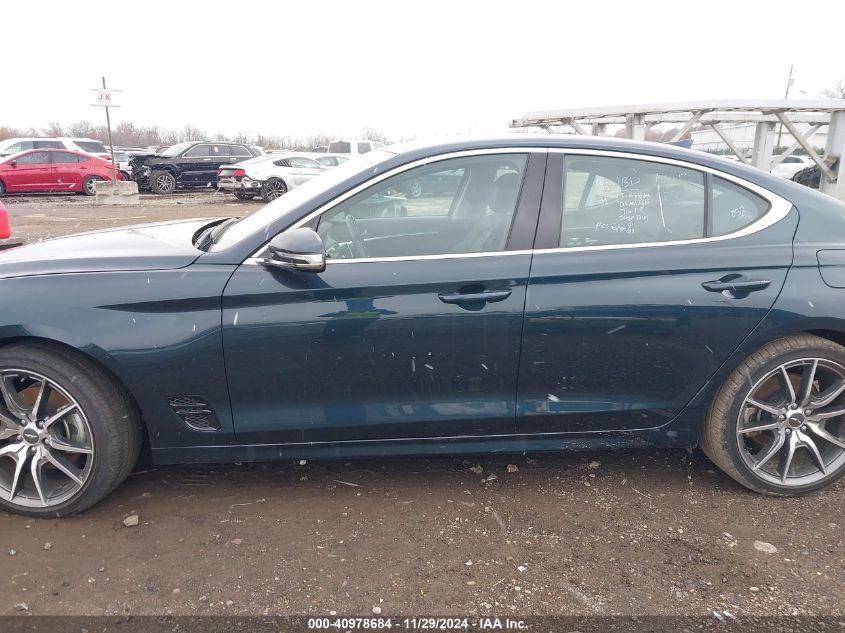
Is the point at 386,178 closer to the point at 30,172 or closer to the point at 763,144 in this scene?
the point at 763,144

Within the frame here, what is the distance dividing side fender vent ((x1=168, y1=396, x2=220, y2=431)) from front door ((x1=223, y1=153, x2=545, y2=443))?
0.38ft

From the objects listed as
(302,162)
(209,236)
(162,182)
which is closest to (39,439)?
(209,236)

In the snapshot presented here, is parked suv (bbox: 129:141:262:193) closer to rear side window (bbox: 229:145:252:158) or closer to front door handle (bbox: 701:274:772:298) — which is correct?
rear side window (bbox: 229:145:252:158)

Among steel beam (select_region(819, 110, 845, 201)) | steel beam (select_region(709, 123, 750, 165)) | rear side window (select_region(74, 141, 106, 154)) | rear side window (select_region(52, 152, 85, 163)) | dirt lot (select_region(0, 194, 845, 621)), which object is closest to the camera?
dirt lot (select_region(0, 194, 845, 621))

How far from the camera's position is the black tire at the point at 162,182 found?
19688 millimetres

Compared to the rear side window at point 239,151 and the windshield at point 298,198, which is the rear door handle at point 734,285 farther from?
the rear side window at point 239,151

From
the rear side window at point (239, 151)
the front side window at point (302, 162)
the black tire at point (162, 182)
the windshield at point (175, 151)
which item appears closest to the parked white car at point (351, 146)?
the front side window at point (302, 162)

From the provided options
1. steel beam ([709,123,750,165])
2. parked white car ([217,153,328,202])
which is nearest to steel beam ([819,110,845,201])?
steel beam ([709,123,750,165])

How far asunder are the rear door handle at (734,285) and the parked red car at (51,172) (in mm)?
20099

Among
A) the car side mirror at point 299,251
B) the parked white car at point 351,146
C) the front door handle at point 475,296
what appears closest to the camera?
the car side mirror at point 299,251

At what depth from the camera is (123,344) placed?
244cm

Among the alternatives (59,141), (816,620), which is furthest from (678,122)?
(59,141)

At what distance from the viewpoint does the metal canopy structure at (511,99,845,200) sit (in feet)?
31.2

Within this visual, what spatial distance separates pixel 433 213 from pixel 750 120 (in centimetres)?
1071
